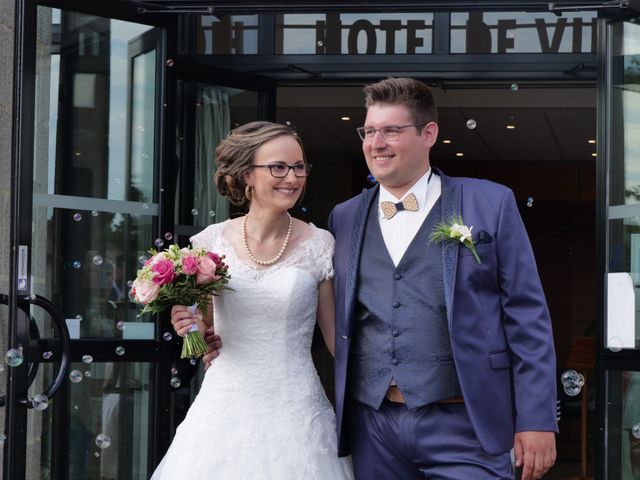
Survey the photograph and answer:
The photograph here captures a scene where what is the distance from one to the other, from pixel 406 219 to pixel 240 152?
2.21 ft

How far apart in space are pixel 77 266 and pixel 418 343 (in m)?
2.41

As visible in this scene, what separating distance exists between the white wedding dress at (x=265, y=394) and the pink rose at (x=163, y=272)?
278 millimetres

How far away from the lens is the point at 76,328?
4922 mm

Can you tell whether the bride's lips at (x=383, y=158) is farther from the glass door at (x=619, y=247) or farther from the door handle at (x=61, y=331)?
the glass door at (x=619, y=247)

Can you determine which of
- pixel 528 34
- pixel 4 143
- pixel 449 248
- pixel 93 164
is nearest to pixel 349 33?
pixel 528 34

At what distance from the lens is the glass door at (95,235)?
4.93 m

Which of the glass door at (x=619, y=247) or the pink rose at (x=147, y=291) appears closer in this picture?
the pink rose at (x=147, y=291)

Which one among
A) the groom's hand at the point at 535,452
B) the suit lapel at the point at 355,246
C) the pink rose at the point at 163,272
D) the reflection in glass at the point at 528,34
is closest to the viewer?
the groom's hand at the point at 535,452

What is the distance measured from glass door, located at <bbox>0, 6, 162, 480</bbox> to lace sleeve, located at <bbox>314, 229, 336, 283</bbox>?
66.8 inches

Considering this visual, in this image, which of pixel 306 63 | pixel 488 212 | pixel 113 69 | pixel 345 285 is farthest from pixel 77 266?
pixel 488 212

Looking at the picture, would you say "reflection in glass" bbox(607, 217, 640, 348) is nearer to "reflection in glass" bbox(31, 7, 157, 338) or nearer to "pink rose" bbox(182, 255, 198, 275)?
"reflection in glass" bbox(31, 7, 157, 338)

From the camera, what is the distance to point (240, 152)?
3547 mm

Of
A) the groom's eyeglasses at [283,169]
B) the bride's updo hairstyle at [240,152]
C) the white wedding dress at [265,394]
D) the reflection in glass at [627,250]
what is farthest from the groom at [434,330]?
the reflection in glass at [627,250]

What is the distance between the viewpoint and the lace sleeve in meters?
3.54
